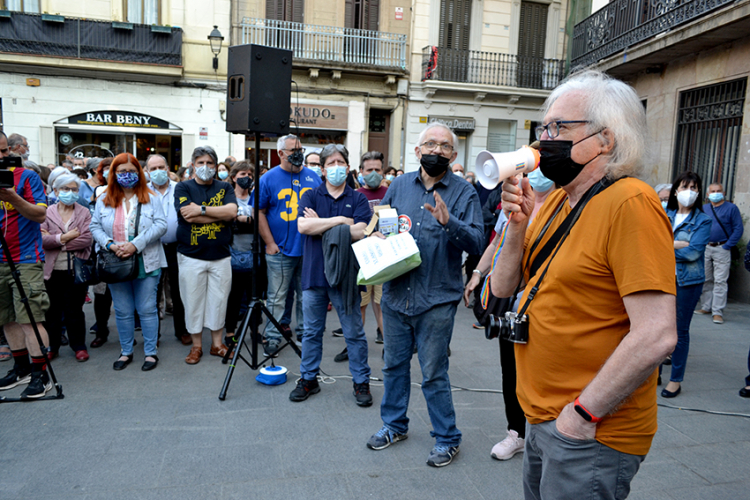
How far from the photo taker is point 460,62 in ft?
58.9

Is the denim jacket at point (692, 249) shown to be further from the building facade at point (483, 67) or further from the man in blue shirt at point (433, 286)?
the building facade at point (483, 67)

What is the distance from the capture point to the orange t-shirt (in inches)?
60.2

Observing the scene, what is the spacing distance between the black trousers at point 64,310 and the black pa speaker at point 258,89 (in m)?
2.34

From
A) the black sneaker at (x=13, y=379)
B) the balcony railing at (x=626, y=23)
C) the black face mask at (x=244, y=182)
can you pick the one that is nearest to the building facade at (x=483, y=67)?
the balcony railing at (x=626, y=23)

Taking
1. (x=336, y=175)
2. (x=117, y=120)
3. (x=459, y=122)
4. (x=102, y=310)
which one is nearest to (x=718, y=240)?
(x=336, y=175)

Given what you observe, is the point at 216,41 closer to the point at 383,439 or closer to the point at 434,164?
the point at 434,164

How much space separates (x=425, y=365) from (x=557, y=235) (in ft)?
5.58

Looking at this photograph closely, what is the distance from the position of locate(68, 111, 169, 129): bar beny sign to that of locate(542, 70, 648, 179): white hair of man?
643 inches

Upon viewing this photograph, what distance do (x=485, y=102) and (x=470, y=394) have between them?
50.9 feet

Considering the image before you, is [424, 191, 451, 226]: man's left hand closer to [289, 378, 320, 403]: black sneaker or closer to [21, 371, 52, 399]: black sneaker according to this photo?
[289, 378, 320, 403]: black sneaker

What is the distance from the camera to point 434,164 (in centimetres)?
323

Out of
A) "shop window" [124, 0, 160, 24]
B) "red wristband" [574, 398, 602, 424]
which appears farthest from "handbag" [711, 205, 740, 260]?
"shop window" [124, 0, 160, 24]

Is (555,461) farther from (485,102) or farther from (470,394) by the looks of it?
(485,102)

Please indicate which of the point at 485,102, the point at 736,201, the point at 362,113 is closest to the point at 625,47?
the point at 736,201
